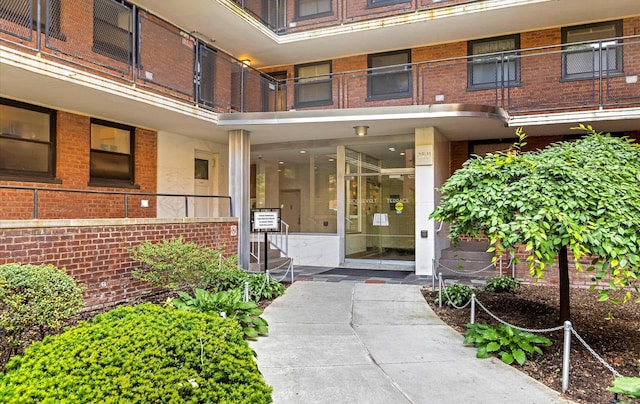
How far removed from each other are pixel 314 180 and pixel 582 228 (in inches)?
382

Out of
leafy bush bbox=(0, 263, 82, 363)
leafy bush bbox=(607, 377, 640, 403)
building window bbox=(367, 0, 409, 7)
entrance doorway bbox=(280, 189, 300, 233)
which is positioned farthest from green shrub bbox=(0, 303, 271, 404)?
building window bbox=(367, 0, 409, 7)

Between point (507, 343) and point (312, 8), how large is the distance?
40.5 ft

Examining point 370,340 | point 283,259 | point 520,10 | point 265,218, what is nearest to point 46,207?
point 265,218

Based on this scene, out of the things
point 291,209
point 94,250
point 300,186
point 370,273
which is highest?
point 300,186

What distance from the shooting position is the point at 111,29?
927 centimetres

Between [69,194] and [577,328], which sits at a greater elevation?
[69,194]

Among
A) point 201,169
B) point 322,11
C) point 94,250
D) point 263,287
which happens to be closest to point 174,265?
point 94,250

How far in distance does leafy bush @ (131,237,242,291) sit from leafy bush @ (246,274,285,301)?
75 centimetres

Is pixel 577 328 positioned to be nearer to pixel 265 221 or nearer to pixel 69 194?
pixel 265 221

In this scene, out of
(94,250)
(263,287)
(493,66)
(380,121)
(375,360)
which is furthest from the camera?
(493,66)

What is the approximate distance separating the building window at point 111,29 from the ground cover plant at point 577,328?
8.54m

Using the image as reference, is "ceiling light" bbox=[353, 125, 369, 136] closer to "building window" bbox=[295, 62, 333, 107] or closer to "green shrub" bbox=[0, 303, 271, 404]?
"building window" bbox=[295, 62, 333, 107]

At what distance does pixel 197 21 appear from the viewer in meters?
12.2

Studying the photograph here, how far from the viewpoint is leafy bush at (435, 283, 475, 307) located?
7.57m
